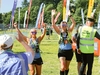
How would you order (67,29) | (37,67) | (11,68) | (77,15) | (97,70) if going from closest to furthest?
(11,68)
(37,67)
(67,29)
(97,70)
(77,15)

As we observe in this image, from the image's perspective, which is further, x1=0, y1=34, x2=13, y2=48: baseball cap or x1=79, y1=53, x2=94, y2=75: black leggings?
x1=79, y1=53, x2=94, y2=75: black leggings

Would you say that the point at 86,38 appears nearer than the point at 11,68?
No

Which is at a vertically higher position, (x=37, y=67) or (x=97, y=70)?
(x=37, y=67)

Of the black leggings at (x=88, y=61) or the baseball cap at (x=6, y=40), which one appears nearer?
the baseball cap at (x=6, y=40)

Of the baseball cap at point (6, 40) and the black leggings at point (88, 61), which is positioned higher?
the baseball cap at point (6, 40)

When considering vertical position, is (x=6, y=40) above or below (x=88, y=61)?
above

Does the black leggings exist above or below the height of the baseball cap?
below

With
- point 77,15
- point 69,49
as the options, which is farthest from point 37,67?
point 77,15

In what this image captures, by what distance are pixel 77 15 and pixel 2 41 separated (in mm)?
77977

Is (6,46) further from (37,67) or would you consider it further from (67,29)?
(67,29)

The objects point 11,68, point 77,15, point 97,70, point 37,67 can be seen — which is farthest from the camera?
point 77,15

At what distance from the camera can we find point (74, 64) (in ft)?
39.2

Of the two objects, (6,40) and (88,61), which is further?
(88,61)

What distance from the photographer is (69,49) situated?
8141 millimetres
